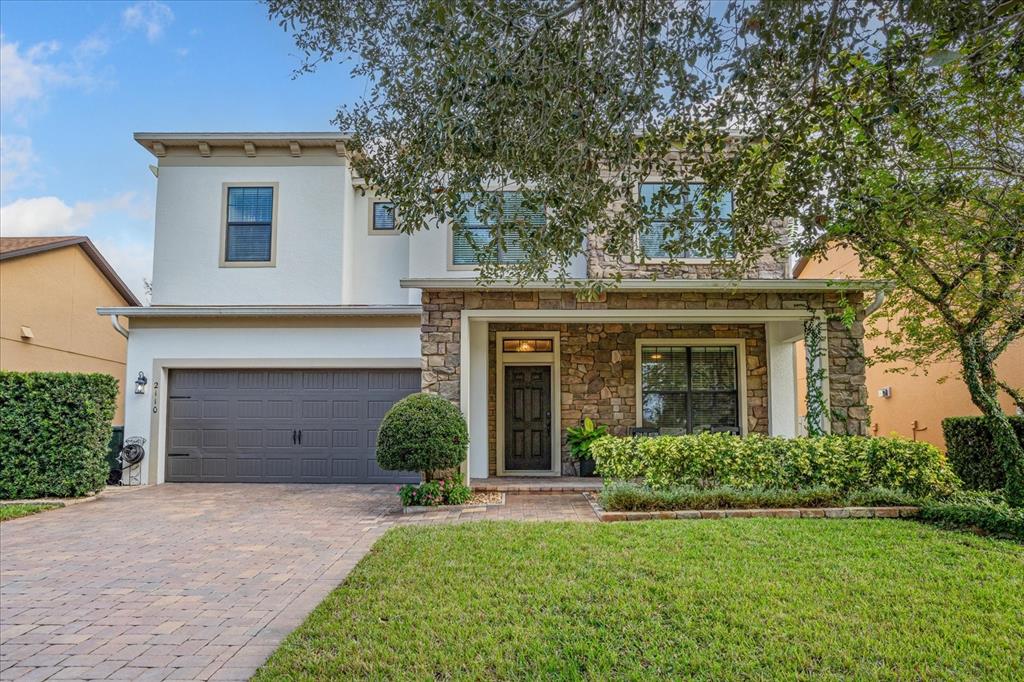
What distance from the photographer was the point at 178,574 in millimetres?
5082

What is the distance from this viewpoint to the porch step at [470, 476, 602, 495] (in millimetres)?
8781

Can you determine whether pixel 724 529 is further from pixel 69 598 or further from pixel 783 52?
pixel 69 598

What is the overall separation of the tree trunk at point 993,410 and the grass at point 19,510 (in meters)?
11.3

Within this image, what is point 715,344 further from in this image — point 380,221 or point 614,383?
point 380,221

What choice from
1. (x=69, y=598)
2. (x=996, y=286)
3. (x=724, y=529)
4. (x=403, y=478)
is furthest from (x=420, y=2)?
(x=403, y=478)

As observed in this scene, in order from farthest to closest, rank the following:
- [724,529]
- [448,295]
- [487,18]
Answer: [448,295], [724,529], [487,18]

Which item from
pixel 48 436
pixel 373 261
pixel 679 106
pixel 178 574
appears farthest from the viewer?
pixel 373 261

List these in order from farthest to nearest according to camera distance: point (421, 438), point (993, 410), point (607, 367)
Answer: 1. point (607, 367)
2. point (421, 438)
3. point (993, 410)

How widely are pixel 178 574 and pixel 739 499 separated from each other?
18.4ft

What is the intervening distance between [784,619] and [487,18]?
3.74 metres

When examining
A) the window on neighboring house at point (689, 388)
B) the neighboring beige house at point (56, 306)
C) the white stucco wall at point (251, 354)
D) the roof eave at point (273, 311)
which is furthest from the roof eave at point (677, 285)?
the neighboring beige house at point (56, 306)

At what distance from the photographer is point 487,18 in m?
3.08

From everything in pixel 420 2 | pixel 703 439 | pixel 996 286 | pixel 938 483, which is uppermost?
pixel 420 2

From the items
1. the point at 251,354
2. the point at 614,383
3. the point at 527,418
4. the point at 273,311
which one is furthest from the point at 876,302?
the point at 251,354
